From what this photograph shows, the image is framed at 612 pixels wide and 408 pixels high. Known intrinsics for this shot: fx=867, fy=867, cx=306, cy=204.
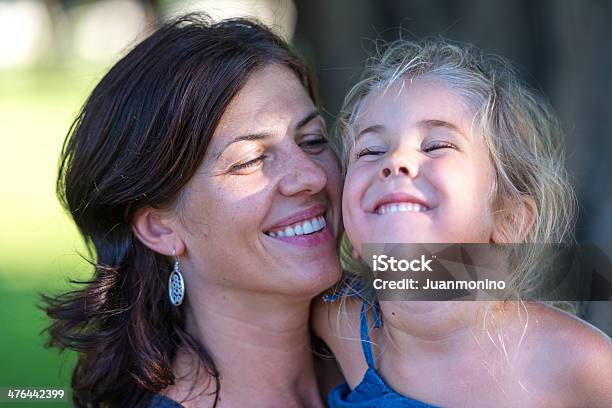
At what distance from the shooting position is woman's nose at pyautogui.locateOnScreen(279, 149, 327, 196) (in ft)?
8.29

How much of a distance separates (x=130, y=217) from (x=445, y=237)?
3.40ft

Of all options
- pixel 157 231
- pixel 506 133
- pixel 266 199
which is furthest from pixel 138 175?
pixel 506 133

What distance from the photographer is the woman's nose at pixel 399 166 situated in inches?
92.3

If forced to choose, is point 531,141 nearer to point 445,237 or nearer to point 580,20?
point 445,237

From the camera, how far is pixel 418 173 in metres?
2.35

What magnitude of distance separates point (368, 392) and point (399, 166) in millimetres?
714

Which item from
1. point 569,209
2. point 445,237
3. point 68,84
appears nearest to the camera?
point 445,237

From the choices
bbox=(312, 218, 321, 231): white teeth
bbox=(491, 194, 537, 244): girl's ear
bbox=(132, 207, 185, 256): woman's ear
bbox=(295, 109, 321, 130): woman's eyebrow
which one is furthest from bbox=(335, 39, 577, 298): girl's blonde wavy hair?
bbox=(132, 207, 185, 256): woman's ear

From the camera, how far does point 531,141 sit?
2.63 meters

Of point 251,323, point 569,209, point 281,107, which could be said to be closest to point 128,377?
point 251,323

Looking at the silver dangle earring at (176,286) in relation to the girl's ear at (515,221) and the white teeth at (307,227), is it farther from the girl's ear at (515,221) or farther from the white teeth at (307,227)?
the girl's ear at (515,221)

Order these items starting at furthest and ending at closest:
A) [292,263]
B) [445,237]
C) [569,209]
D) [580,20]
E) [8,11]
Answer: [8,11], [580,20], [569,209], [292,263], [445,237]

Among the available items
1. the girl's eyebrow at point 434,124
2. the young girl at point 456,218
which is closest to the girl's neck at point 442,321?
the young girl at point 456,218

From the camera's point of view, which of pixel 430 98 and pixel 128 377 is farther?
pixel 128 377
